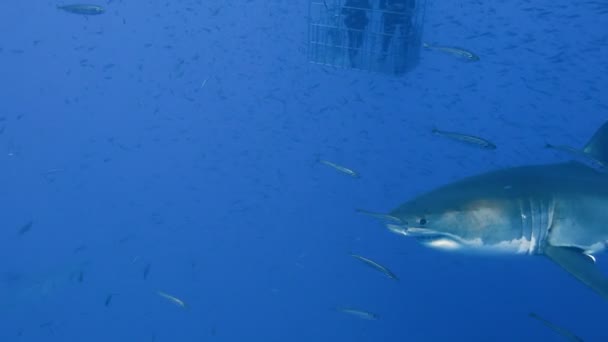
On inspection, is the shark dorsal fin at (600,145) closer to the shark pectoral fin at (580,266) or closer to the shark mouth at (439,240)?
the shark pectoral fin at (580,266)

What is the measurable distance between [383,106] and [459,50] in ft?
6.27

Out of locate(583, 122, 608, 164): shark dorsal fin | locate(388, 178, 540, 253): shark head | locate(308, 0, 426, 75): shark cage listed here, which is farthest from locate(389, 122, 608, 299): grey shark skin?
locate(308, 0, 426, 75): shark cage

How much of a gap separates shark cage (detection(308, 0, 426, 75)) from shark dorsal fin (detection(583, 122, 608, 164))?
94.1 inches

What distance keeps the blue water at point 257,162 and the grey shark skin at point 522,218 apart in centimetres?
322

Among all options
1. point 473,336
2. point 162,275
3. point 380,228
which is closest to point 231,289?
point 162,275

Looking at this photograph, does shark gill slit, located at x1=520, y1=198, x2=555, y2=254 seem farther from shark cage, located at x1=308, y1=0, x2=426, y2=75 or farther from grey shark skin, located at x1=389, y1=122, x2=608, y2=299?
shark cage, located at x1=308, y1=0, x2=426, y2=75

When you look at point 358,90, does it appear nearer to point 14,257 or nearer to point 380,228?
point 380,228

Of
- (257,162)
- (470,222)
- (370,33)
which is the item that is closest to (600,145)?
(470,222)

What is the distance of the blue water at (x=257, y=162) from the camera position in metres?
5.71

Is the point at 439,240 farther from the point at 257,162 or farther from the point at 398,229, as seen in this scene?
the point at 257,162

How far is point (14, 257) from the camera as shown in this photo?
8961 mm

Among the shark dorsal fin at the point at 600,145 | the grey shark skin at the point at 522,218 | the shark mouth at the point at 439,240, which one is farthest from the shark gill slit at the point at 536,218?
the shark dorsal fin at the point at 600,145

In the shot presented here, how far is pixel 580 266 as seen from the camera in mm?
2555

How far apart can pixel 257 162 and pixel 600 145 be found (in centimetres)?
486
